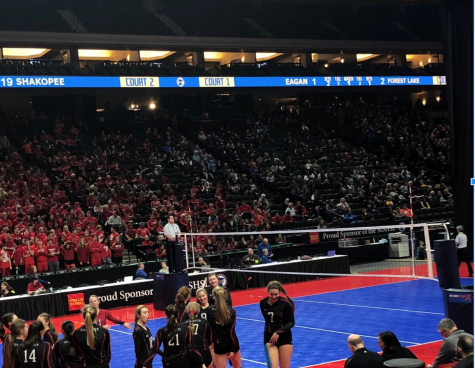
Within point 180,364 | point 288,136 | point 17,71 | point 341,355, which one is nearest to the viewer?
point 180,364

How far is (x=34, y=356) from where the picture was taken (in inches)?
303

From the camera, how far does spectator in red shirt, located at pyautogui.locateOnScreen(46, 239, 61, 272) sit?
20.4 meters

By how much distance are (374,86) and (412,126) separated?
4148mm

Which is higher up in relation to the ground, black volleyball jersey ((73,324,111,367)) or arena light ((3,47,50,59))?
arena light ((3,47,50,59))

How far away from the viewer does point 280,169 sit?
3331 centimetres

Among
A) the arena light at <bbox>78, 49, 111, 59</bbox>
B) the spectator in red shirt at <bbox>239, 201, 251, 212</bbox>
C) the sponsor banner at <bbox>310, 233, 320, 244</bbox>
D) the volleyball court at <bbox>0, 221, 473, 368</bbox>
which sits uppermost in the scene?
the arena light at <bbox>78, 49, 111, 59</bbox>

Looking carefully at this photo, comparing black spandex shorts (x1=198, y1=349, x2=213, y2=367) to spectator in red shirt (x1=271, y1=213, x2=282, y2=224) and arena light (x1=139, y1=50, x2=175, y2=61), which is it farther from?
arena light (x1=139, y1=50, x2=175, y2=61)

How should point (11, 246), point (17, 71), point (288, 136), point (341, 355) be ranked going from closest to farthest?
point (341, 355)
point (11, 246)
point (17, 71)
point (288, 136)

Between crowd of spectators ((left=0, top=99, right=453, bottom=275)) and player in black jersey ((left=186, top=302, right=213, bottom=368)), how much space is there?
12.7 meters

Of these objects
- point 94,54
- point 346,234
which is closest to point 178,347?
point 346,234

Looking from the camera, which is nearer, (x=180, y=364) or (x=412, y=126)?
(x=180, y=364)

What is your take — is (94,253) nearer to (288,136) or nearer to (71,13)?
(288,136)

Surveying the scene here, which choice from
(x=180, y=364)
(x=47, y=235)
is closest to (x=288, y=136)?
(x=47, y=235)

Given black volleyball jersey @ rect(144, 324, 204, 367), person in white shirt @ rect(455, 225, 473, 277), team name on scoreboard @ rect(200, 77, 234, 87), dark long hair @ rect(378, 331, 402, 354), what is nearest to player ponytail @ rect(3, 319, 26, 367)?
black volleyball jersey @ rect(144, 324, 204, 367)
